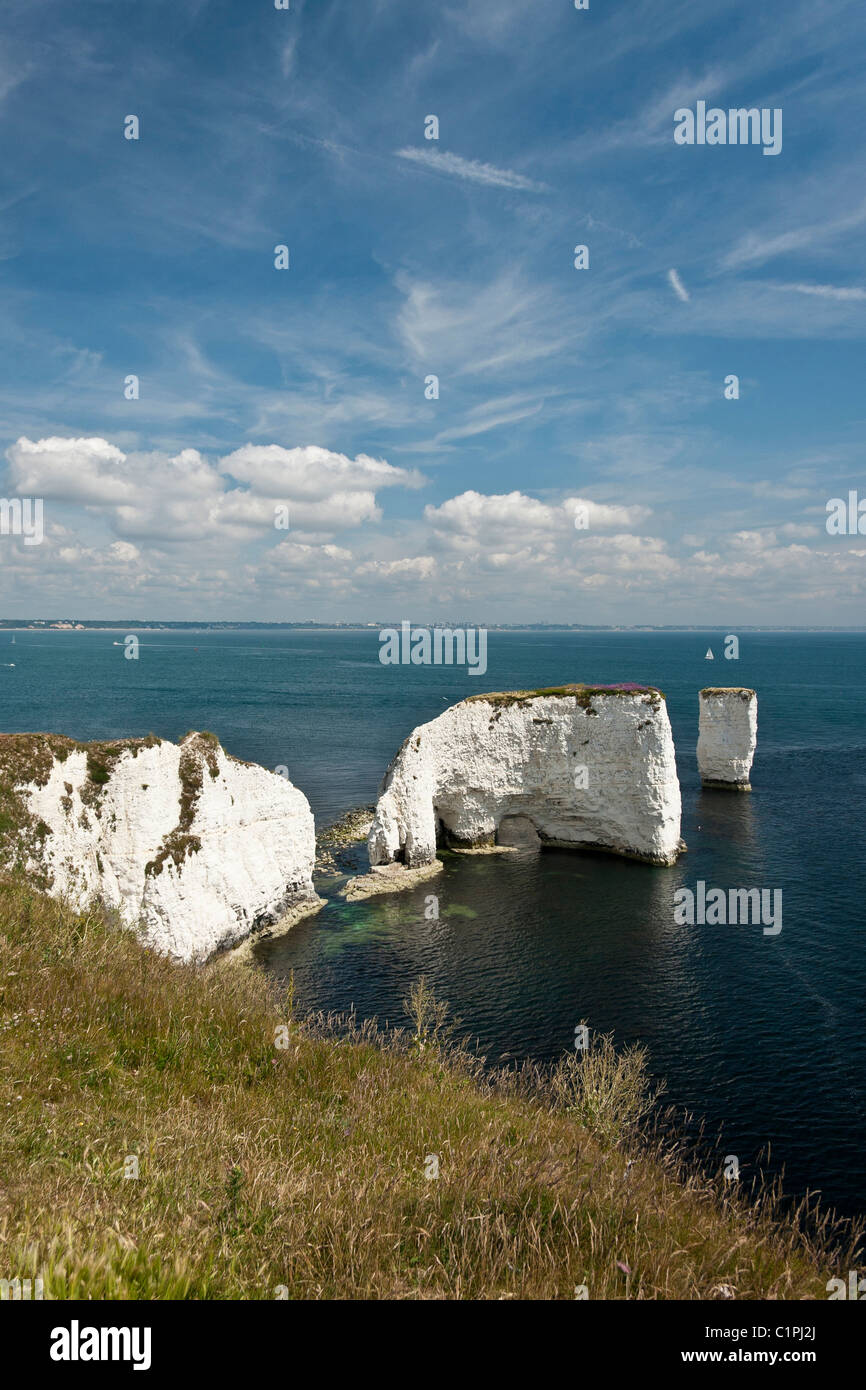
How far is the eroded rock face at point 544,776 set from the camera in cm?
4400

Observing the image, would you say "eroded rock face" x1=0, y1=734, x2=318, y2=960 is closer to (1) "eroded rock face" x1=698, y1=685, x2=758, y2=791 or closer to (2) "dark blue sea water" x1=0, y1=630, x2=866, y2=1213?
(2) "dark blue sea water" x1=0, y1=630, x2=866, y2=1213

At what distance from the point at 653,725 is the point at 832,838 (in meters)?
15.5

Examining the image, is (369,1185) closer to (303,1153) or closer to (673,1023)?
(303,1153)

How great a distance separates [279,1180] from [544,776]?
41223mm

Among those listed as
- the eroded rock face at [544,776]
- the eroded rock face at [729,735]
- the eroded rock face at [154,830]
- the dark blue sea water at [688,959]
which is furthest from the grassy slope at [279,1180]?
the eroded rock face at [729,735]

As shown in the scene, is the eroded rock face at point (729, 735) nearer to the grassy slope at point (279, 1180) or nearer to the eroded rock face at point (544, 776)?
the eroded rock face at point (544, 776)

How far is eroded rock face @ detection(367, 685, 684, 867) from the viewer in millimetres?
44000

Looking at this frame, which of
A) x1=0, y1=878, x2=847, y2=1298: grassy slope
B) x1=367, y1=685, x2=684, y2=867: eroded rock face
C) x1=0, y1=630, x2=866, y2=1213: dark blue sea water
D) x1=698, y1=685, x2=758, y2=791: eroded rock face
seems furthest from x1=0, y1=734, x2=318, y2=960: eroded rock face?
x1=698, y1=685, x2=758, y2=791: eroded rock face

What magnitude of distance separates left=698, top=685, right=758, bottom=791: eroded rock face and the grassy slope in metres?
58.2

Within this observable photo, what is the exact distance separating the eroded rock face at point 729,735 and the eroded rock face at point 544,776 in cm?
2256

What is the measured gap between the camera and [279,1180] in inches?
275

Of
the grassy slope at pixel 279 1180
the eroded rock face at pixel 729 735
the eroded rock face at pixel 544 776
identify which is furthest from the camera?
the eroded rock face at pixel 729 735

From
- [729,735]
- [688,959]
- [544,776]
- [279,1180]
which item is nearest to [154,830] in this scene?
[279,1180]
